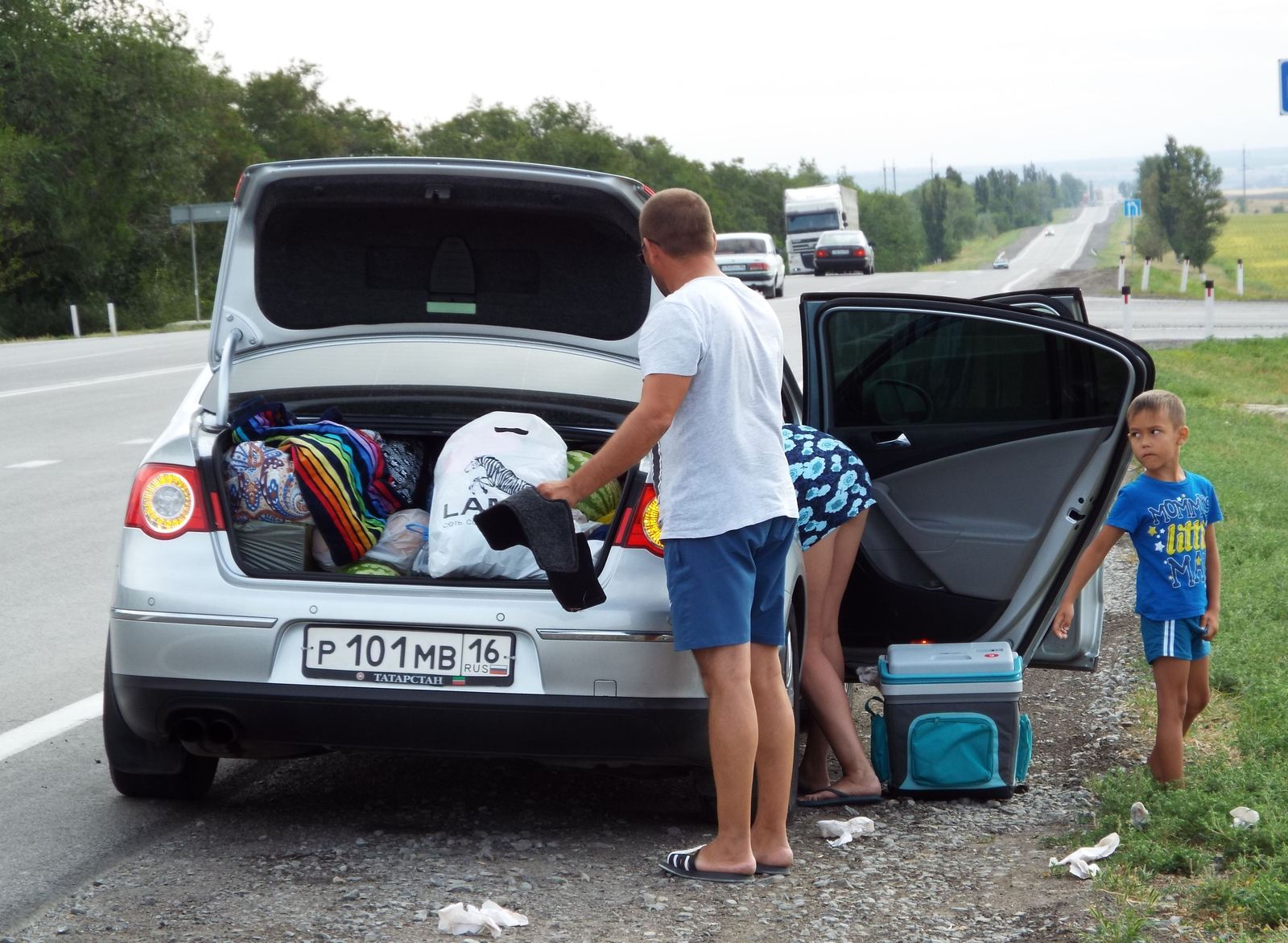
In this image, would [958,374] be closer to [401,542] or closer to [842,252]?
[401,542]

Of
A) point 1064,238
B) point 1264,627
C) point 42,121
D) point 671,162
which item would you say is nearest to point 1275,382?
point 1264,627

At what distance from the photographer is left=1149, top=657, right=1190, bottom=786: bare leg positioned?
442 cm

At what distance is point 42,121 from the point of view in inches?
1885

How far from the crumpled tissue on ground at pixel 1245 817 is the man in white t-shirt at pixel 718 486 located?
1146 millimetres

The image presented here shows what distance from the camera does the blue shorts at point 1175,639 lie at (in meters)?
4.49

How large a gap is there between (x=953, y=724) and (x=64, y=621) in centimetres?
421

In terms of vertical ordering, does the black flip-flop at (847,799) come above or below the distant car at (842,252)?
below

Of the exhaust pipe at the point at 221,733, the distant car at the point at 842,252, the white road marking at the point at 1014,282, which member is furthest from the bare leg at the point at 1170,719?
the distant car at the point at 842,252

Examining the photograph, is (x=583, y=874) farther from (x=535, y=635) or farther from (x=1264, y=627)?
(x=1264, y=627)

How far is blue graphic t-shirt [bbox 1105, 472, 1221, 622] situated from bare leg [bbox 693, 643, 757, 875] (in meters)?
Result: 1.36

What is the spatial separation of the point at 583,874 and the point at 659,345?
Answer: 4.31 ft

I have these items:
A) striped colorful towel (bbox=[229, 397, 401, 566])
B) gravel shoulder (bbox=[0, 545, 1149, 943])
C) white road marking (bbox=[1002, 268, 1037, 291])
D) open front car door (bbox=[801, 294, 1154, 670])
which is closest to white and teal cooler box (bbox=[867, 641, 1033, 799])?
gravel shoulder (bbox=[0, 545, 1149, 943])

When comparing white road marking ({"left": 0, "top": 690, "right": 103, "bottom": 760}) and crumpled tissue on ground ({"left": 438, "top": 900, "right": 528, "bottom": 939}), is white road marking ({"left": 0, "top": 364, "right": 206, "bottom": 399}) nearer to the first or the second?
white road marking ({"left": 0, "top": 690, "right": 103, "bottom": 760})

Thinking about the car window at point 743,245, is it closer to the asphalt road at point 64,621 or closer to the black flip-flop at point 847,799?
the asphalt road at point 64,621
